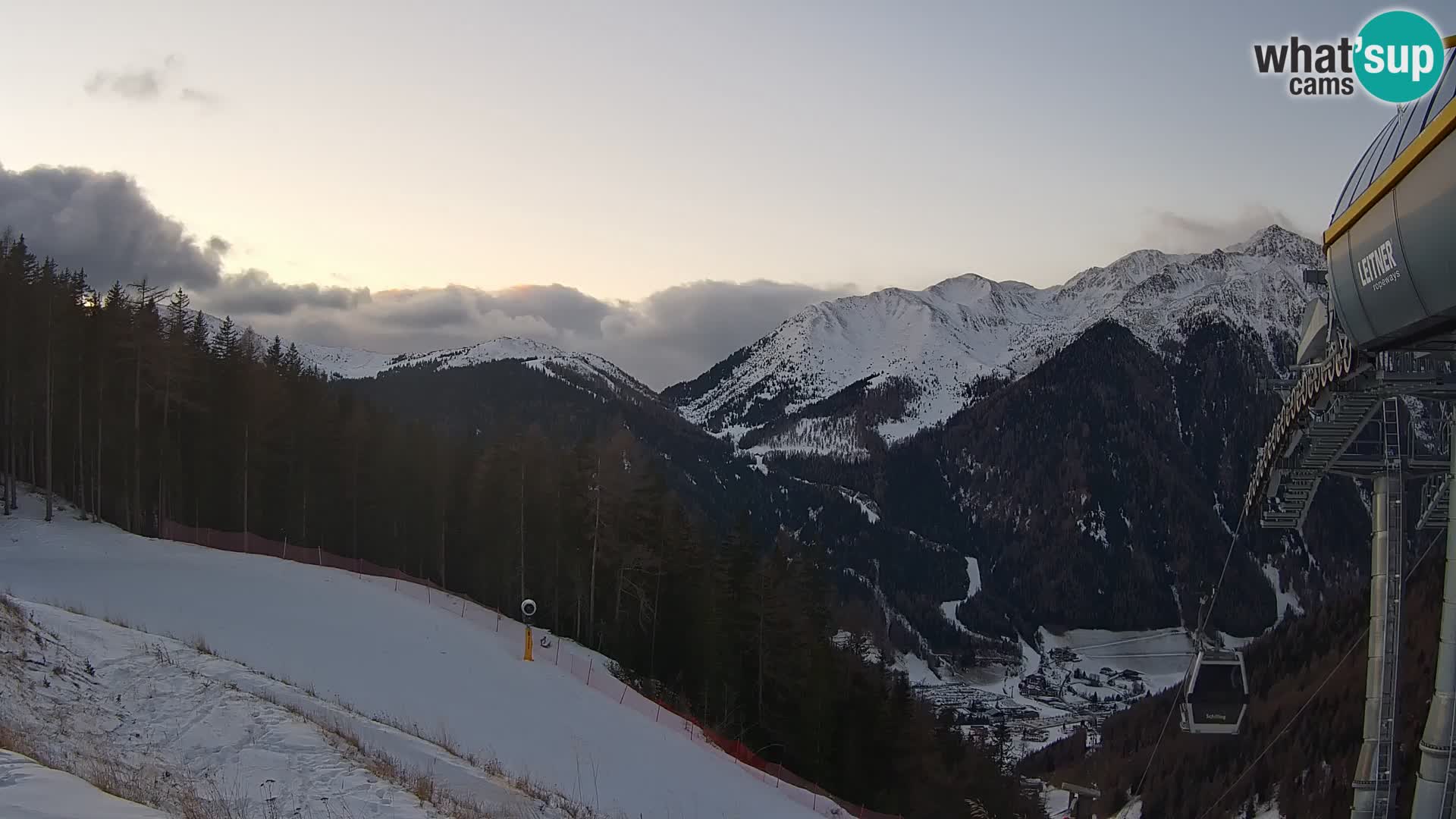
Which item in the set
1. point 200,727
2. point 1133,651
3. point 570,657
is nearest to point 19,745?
point 200,727

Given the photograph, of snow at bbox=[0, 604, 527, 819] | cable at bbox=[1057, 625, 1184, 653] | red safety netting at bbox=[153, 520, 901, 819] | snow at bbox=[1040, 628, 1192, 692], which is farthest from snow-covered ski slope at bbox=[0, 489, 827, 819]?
cable at bbox=[1057, 625, 1184, 653]

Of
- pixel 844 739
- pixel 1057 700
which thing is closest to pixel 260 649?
pixel 844 739

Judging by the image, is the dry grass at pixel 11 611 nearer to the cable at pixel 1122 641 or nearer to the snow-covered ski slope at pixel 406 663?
the snow-covered ski slope at pixel 406 663

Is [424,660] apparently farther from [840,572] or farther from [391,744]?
[840,572]

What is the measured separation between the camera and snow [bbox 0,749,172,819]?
731cm

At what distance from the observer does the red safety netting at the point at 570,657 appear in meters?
25.8

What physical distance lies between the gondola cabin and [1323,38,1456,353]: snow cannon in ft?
29.7

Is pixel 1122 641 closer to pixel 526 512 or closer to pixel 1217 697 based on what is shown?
pixel 526 512

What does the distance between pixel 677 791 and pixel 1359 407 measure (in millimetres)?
13441

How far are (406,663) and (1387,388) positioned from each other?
20061 mm

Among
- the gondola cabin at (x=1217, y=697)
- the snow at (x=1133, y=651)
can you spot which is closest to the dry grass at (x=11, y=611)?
the gondola cabin at (x=1217, y=697)

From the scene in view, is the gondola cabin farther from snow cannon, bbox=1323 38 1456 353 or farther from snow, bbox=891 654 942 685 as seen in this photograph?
snow, bbox=891 654 942 685

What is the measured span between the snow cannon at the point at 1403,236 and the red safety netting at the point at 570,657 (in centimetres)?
1599

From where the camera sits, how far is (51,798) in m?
7.64
